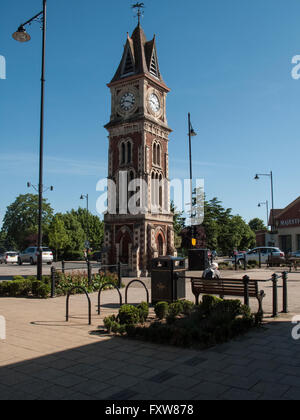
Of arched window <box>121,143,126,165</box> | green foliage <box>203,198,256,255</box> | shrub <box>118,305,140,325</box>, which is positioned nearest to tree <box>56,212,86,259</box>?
green foliage <box>203,198,256,255</box>

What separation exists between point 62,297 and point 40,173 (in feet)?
18.2

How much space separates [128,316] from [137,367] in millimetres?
2397

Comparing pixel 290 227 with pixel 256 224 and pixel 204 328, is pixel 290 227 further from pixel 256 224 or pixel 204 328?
pixel 256 224

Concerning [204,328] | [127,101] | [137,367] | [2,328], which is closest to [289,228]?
[127,101]

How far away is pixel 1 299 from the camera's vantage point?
520 inches

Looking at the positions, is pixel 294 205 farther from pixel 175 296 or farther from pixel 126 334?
pixel 126 334

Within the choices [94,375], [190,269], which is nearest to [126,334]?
[94,375]

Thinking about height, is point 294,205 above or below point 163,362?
above

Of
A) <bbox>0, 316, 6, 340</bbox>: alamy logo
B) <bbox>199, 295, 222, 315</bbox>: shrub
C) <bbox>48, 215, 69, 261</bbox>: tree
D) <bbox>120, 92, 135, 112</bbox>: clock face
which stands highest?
<bbox>120, 92, 135, 112</bbox>: clock face

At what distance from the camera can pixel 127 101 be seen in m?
30.6

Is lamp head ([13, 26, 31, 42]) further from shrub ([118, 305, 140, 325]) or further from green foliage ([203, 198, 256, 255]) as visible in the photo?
green foliage ([203, 198, 256, 255])

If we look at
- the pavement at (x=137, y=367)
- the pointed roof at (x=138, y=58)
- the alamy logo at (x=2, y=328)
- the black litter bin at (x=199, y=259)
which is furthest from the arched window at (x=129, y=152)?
the pavement at (x=137, y=367)

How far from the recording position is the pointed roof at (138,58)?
101ft

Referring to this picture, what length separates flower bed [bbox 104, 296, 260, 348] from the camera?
6836 mm
